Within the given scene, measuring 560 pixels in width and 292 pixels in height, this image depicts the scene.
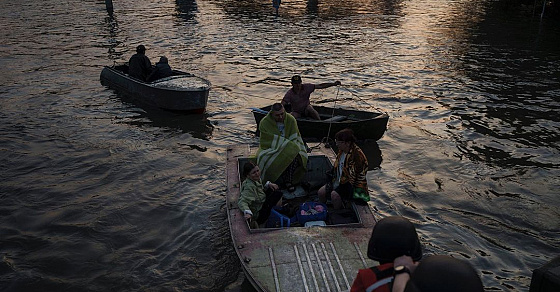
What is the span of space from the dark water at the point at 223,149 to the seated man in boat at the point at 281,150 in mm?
1331

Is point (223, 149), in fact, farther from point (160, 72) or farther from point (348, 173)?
point (348, 173)

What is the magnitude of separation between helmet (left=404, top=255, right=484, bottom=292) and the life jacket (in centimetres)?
65

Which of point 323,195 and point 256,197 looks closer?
point 256,197

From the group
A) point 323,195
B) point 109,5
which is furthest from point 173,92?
point 109,5

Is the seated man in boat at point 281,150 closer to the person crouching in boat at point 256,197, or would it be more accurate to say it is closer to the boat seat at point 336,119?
the person crouching in boat at point 256,197

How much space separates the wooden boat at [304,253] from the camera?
511 cm

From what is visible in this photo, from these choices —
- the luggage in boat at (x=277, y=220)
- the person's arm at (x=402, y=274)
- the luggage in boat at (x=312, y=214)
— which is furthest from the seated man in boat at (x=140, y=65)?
the person's arm at (x=402, y=274)

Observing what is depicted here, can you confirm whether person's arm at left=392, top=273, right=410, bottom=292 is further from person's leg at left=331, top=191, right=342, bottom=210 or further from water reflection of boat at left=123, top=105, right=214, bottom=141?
water reflection of boat at left=123, top=105, right=214, bottom=141

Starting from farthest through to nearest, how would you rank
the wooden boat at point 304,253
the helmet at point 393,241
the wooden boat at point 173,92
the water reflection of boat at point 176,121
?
the wooden boat at point 173,92 < the water reflection of boat at point 176,121 < the wooden boat at point 304,253 < the helmet at point 393,241

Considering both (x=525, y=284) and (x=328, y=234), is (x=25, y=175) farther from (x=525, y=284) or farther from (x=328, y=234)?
(x=525, y=284)

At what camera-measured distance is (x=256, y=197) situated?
681 centimetres

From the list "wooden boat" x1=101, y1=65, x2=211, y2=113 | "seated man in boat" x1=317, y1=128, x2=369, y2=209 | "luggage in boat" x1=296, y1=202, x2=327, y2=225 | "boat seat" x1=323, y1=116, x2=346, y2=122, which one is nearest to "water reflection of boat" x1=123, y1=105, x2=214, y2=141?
"wooden boat" x1=101, y1=65, x2=211, y2=113

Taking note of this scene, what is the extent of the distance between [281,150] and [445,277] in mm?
5534

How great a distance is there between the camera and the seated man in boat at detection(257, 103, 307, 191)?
7.86 metres
